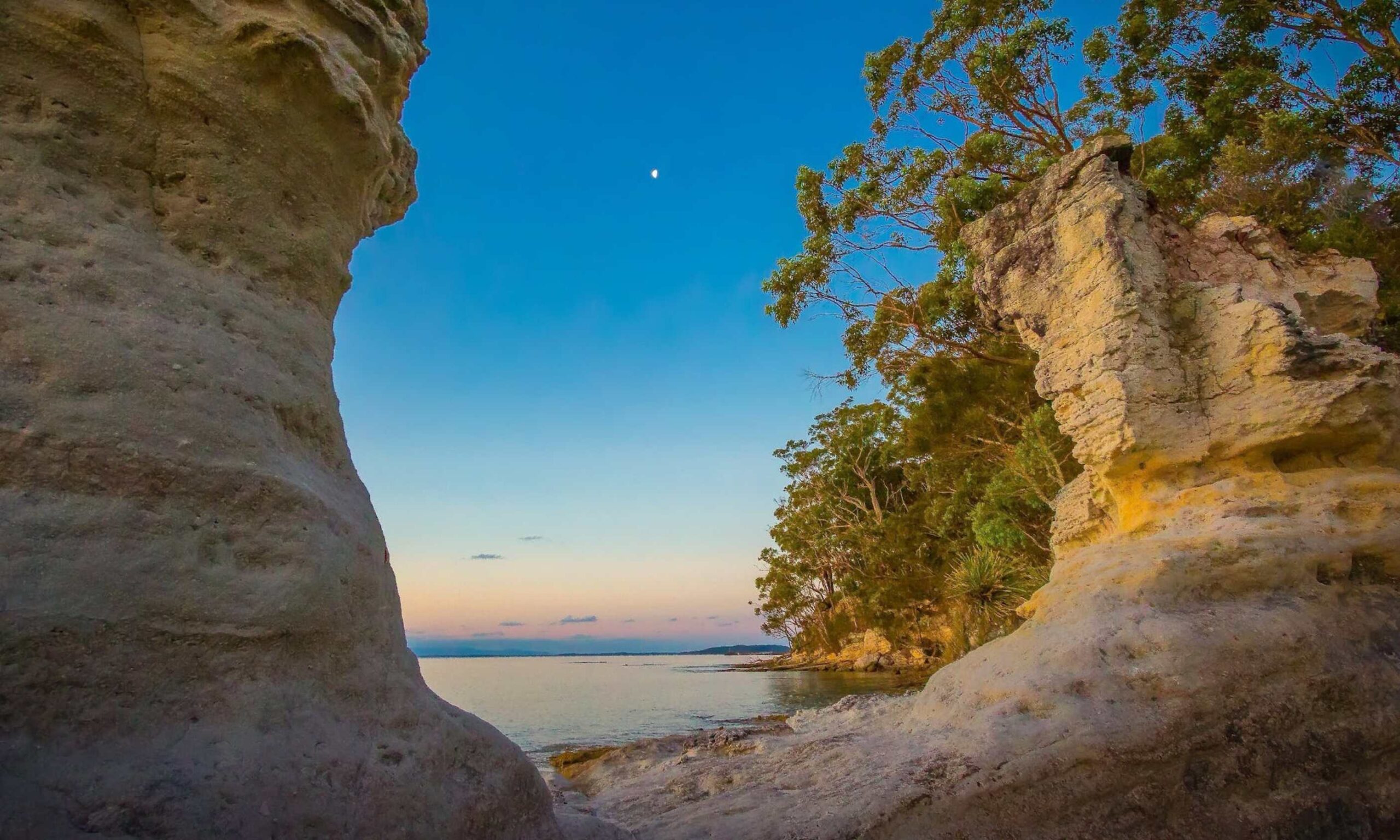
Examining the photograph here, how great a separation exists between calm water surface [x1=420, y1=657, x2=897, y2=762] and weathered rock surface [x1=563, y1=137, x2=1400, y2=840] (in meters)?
8.34

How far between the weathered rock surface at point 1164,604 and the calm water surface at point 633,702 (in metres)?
8.34

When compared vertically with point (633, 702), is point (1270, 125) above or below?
above

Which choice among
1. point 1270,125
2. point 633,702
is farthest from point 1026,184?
point 633,702

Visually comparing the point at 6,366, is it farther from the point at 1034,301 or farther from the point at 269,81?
the point at 1034,301

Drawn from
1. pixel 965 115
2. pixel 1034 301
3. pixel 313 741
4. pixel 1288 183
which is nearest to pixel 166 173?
pixel 313 741

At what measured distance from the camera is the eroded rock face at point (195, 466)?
2.44 m

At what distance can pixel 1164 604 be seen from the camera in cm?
539

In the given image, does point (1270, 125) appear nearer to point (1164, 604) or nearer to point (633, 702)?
point (1164, 604)

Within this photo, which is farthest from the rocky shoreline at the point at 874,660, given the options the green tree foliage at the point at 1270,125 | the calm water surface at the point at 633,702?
the green tree foliage at the point at 1270,125

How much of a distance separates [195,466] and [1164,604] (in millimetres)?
6184

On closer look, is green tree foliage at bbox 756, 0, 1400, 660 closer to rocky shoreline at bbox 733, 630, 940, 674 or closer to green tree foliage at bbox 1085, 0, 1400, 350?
green tree foliage at bbox 1085, 0, 1400, 350

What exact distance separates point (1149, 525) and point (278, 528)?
6.87 metres

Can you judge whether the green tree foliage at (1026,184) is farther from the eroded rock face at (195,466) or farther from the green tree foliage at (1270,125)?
the eroded rock face at (195,466)

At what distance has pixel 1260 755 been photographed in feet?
14.9
